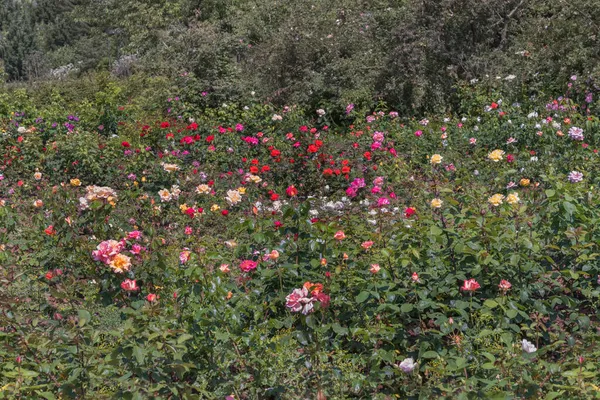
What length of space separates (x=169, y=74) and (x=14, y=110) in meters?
3.13

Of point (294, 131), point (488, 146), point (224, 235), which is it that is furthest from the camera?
point (294, 131)

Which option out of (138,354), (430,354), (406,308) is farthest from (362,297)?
Answer: (138,354)

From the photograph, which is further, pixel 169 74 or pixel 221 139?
pixel 169 74

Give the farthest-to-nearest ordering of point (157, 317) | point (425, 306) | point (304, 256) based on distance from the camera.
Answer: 1. point (304, 256)
2. point (425, 306)
3. point (157, 317)

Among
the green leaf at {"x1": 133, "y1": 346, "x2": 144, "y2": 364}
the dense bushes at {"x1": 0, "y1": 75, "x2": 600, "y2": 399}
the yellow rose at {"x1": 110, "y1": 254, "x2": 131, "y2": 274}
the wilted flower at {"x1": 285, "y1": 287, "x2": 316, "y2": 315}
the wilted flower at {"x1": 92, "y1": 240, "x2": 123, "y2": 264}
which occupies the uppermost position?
the wilted flower at {"x1": 92, "y1": 240, "x2": 123, "y2": 264}

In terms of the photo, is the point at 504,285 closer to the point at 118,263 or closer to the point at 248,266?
the point at 248,266

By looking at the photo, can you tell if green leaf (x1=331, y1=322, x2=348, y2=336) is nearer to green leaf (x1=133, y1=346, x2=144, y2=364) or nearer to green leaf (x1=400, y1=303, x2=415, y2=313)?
green leaf (x1=400, y1=303, x2=415, y2=313)

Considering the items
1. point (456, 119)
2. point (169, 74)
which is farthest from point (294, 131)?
point (169, 74)

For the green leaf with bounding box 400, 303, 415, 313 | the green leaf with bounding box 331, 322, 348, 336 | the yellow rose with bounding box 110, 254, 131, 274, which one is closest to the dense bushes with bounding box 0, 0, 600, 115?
the green leaf with bounding box 400, 303, 415, 313

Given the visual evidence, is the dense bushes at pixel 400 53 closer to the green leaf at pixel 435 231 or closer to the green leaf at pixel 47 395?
the green leaf at pixel 435 231

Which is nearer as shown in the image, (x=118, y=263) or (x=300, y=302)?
(x=300, y=302)

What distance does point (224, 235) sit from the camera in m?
5.21

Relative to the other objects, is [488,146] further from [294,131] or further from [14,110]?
[14,110]

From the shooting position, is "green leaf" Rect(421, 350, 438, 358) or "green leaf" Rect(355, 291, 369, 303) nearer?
"green leaf" Rect(421, 350, 438, 358)
